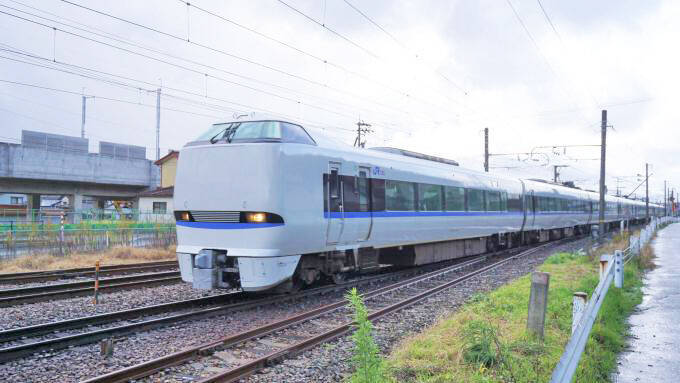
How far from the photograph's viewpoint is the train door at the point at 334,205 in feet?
33.2

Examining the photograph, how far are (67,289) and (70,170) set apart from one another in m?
28.0

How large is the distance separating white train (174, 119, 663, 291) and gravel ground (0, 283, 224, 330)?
40.2 inches

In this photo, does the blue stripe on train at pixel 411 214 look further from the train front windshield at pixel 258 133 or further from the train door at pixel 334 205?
the train front windshield at pixel 258 133

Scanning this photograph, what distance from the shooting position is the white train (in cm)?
891

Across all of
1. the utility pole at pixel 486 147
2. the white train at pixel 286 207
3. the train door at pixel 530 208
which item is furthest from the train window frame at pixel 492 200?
the utility pole at pixel 486 147

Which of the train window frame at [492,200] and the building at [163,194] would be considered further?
the building at [163,194]

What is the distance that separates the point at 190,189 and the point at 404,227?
18.3 feet

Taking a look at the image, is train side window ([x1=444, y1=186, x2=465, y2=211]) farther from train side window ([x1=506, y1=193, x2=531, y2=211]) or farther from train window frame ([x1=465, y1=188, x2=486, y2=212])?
train side window ([x1=506, y1=193, x2=531, y2=211])

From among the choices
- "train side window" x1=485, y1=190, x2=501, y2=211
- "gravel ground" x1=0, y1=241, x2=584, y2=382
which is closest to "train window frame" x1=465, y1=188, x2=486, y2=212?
"train side window" x1=485, y1=190, x2=501, y2=211

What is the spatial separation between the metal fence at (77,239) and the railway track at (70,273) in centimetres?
411

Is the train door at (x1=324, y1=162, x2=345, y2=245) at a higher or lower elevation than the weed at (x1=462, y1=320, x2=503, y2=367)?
higher

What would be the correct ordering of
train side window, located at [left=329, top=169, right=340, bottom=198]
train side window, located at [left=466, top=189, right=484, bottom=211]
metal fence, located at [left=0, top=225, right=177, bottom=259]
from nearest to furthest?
1. train side window, located at [left=329, top=169, right=340, bottom=198]
2. train side window, located at [left=466, top=189, right=484, bottom=211]
3. metal fence, located at [left=0, top=225, right=177, bottom=259]

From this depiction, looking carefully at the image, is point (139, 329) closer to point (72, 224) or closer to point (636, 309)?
point (636, 309)

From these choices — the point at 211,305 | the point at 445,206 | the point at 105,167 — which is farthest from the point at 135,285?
the point at 105,167
